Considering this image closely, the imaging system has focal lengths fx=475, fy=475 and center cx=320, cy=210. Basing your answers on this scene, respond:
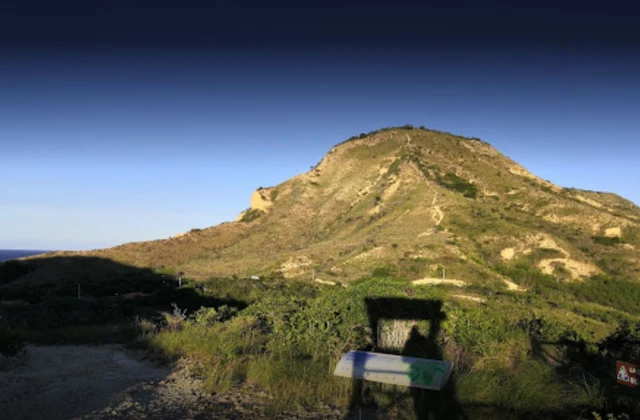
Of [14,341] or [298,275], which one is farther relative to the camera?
[298,275]

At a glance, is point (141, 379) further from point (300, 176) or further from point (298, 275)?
point (300, 176)

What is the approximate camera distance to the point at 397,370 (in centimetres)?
593

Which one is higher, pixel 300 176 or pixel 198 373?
pixel 300 176

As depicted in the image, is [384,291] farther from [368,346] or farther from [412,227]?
[412,227]

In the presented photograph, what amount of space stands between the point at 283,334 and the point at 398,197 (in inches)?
2317

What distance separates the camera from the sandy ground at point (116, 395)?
20.0 feet

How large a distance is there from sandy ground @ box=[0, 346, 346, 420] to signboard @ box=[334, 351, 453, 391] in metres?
0.64

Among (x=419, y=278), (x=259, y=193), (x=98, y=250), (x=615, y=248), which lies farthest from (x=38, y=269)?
(x=615, y=248)

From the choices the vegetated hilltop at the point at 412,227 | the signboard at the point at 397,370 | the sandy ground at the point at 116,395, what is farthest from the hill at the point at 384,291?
the signboard at the point at 397,370

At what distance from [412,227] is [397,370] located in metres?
49.9

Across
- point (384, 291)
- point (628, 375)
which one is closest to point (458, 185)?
point (384, 291)

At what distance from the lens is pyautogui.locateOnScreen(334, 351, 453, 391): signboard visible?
5652 millimetres

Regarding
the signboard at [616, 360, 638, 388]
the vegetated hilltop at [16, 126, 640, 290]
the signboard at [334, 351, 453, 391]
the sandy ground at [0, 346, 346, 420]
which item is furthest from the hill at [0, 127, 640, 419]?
the signboard at [616, 360, 638, 388]

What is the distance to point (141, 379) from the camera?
25.4ft
